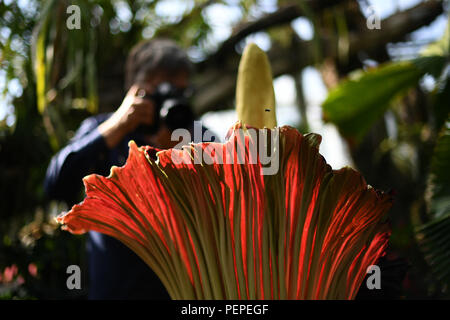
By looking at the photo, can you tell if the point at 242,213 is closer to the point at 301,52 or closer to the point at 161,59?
the point at 161,59

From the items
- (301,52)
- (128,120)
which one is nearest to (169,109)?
(128,120)

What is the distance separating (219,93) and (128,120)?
64.4 inches

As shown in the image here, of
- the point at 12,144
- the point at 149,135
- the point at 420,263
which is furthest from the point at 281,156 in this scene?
the point at 12,144

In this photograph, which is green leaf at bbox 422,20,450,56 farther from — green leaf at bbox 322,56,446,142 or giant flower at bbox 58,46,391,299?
giant flower at bbox 58,46,391,299

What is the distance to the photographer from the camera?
562 millimetres

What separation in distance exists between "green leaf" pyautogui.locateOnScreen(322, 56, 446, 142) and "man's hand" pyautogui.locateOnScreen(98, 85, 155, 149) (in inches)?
36.8

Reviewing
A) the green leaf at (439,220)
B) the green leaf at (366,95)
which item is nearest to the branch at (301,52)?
the green leaf at (366,95)

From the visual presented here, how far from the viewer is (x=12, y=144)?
1597 mm

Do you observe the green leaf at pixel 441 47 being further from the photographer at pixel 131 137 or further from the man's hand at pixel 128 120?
the man's hand at pixel 128 120

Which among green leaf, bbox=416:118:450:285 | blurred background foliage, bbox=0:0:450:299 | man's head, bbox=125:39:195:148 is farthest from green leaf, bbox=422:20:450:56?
man's head, bbox=125:39:195:148

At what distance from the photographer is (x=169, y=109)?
53cm

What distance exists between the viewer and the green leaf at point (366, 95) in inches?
52.6

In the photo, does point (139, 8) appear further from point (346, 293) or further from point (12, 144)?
point (346, 293)
